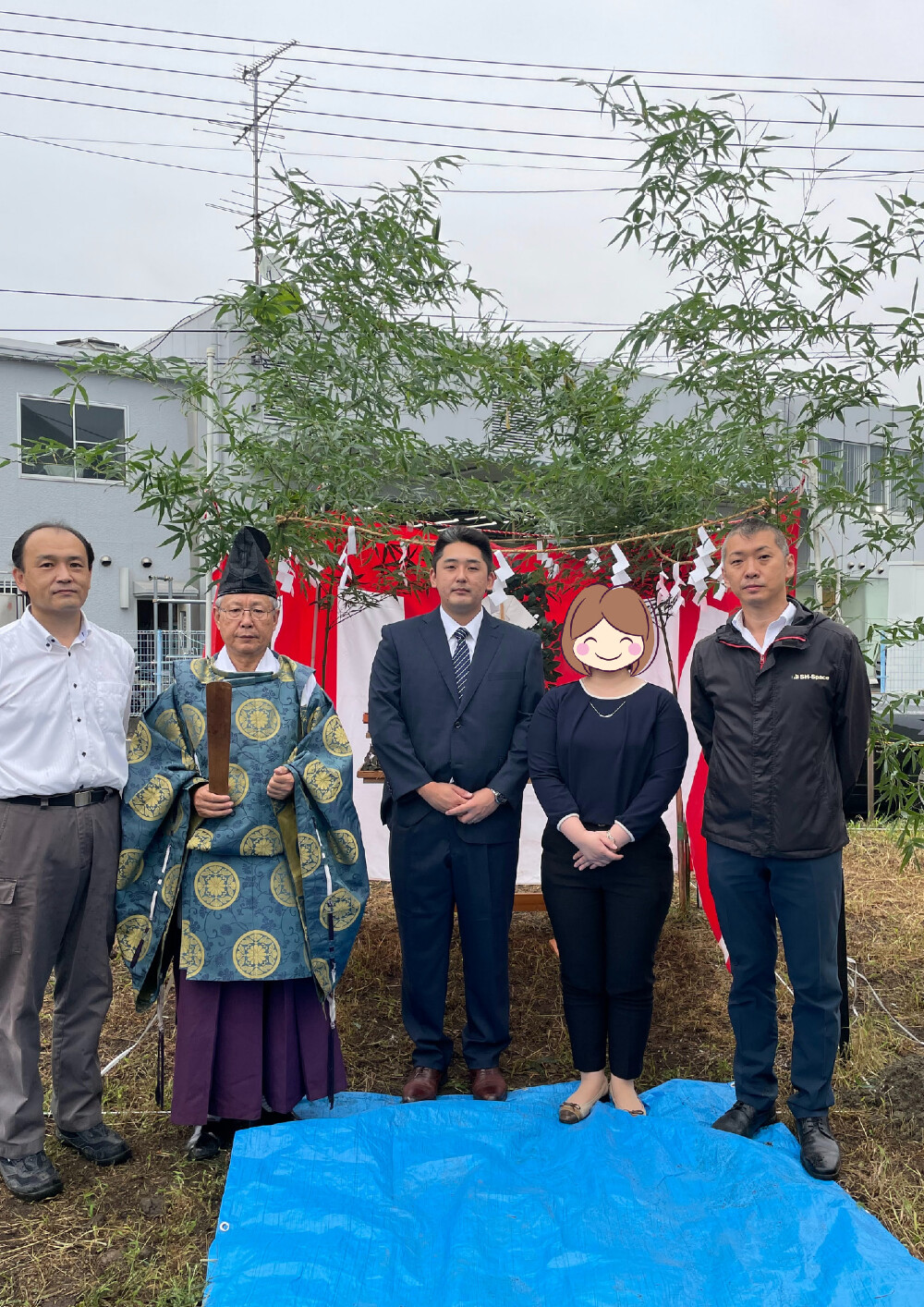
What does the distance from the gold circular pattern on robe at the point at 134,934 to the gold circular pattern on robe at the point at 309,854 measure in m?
0.50

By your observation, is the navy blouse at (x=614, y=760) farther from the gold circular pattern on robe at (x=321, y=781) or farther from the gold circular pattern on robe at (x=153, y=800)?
the gold circular pattern on robe at (x=153, y=800)

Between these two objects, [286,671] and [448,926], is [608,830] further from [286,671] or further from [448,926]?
[286,671]

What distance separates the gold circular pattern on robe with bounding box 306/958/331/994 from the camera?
2.86 metres

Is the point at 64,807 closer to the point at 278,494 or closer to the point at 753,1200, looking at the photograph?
the point at 278,494

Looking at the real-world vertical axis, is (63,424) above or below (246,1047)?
above

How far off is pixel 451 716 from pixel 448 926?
67 cm

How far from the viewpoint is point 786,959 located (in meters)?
2.83

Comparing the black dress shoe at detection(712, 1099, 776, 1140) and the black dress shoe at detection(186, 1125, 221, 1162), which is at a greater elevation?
the black dress shoe at detection(712, 1099, 776, 1140)

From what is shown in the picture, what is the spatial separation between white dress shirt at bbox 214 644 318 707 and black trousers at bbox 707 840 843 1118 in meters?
1.26

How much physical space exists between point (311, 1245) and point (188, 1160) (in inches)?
30.3

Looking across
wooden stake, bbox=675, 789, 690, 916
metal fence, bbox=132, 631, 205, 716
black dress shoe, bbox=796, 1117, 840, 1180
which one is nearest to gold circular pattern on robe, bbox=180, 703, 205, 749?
black dress shoe, bbox=796, 1117, 840, 1180

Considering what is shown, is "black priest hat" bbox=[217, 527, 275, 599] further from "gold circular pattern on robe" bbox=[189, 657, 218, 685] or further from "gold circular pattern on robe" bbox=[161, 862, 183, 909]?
"gold circular pattern on robe" bbox=[161, 862, 183, 909]

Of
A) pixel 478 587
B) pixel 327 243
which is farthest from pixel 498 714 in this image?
pixel 327 243

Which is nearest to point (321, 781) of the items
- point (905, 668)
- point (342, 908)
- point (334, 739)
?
point (334, 739)
